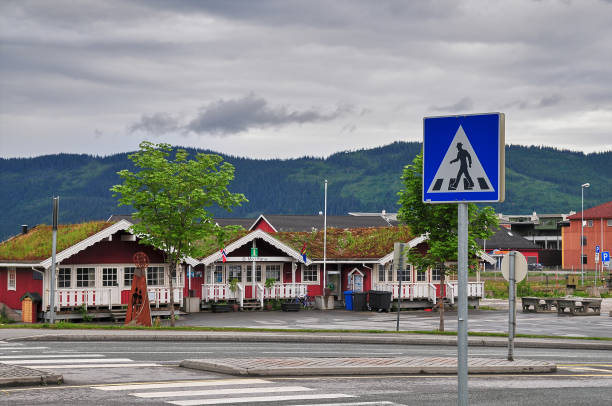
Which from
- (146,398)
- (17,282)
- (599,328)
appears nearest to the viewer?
(146,398)

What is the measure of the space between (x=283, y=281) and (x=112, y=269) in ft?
36.7

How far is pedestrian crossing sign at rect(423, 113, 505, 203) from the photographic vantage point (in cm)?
690

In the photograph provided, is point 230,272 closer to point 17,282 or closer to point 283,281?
point 283,281

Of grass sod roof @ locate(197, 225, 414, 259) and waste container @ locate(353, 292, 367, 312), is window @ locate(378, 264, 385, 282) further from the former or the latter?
waste container @ locate(353, 292, 367, 312)

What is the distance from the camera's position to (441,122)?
7.21 meters

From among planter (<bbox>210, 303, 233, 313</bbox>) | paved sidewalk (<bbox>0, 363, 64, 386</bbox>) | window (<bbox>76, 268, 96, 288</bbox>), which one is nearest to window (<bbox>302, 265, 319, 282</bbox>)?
planter (<bbox>210, 303, 233, 313</bbox>)

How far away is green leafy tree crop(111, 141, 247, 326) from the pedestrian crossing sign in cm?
2634

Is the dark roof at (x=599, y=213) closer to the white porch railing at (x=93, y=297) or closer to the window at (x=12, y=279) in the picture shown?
the white porch railing at (x=93, y=297)

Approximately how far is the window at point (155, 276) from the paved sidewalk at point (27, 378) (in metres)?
27.8

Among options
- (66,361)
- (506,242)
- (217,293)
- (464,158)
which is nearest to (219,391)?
(66,361)

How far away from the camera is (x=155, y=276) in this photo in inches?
1661

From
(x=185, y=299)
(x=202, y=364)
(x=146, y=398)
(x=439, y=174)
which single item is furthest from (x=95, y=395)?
(x=185, y=299)

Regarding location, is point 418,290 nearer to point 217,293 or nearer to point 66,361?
point 217,293

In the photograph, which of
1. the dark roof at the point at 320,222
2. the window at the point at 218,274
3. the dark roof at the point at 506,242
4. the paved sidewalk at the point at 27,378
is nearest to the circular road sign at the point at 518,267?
the paved sidewalk at the point at 27,378
